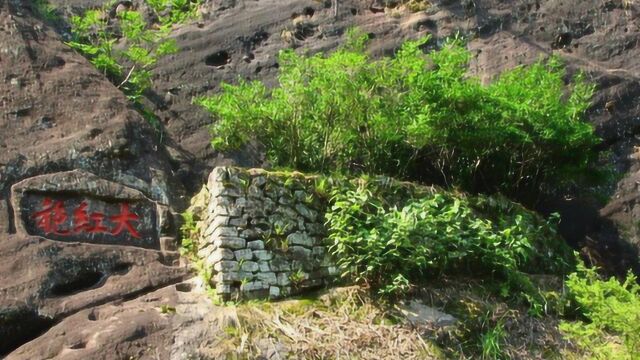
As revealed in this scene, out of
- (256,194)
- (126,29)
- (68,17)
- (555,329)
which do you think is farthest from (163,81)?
(555,329)

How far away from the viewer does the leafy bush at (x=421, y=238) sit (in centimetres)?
790

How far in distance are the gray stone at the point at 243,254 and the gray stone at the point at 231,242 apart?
38mm

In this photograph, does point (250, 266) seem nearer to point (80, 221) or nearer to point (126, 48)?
point (80, 221)

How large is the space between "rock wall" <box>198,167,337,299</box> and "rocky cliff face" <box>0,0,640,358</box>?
1.81ft

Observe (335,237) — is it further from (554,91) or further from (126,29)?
(126,29)

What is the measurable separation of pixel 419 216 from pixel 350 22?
480 centimetres

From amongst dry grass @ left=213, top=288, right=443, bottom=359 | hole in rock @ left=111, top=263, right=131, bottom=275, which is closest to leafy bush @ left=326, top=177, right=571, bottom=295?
dry grass @ left=213, top=288, right=443, bottom=359

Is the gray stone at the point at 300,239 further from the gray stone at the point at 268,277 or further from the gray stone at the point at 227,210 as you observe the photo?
the gray stone at the point at 227,210

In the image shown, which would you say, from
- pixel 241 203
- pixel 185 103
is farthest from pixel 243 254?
pixel 185 103

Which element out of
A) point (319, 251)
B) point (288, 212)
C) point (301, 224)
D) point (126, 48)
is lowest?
point (319, 251)

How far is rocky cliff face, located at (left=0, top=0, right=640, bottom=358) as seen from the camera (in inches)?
297

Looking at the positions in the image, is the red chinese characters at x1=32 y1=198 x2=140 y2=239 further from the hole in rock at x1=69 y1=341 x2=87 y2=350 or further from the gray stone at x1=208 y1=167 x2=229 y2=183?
the hole in rock at x1=69 y1=341 x2=87 y2=350

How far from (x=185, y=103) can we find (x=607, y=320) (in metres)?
5.97

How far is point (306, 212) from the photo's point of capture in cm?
833
